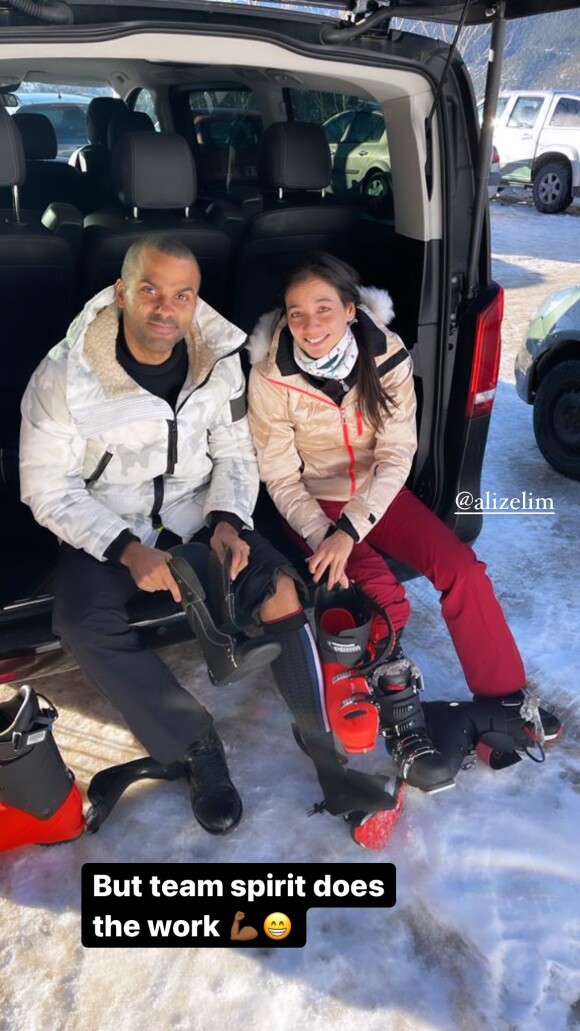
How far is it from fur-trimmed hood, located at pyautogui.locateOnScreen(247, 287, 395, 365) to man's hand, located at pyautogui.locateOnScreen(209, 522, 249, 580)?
0.51m

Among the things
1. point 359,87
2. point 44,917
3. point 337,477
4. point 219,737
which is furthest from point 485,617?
point 359,87

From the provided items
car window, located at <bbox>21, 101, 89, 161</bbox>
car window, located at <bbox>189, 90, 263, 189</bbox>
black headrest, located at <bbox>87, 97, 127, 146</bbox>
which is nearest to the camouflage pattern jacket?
car window, located at <bbox>189, 90, 263, 189</bbox>

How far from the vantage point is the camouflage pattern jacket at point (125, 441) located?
226 cm

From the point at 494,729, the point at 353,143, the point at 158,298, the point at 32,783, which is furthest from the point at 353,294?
the point at 353,143

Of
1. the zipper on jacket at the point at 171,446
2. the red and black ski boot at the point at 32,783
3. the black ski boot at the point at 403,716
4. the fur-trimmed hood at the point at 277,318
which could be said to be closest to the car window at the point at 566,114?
the fur-trimmed hood at the point at 277,318

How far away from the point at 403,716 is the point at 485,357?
1.11 meters

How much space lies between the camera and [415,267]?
275 cm

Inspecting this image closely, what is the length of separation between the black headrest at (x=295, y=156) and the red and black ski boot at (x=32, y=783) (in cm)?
200

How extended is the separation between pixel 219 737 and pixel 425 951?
2.79 feet

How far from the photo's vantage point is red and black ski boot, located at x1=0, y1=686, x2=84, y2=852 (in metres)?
2.02

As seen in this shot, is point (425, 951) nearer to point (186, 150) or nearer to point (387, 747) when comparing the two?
point (387, 747)

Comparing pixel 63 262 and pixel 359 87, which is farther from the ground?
pixel 359 87

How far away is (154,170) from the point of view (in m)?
2.86

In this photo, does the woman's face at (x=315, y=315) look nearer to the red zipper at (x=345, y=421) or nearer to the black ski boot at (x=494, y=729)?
the red zipper at (x=345, y=421)
